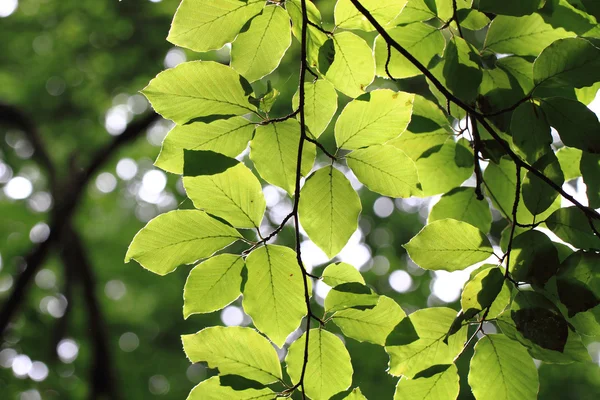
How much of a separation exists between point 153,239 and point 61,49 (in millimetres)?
6108

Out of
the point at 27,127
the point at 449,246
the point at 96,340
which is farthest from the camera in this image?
the point at 27,127

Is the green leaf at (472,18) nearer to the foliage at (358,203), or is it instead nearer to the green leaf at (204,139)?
the foliage at (358,203)

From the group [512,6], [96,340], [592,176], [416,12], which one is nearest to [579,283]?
[592,176]

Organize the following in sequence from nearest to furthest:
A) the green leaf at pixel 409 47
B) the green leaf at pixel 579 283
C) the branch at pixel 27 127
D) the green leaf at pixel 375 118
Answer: the green leaf at pixel 579 283 → the green leaf at pixel 375 118 → the green leaf at pixel 409 47 → the branch at pixel 27 127

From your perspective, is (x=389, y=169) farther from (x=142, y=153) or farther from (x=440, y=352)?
(x=142, y=153)

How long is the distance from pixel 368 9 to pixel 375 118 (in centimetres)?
17

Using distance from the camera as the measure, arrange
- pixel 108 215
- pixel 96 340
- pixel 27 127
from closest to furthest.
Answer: pixel 96 340 → pixel 27 127 → pixel 108 215

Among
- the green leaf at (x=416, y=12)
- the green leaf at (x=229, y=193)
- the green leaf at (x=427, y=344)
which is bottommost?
the green leaf at (x=427, y=344)

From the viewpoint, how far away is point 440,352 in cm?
86

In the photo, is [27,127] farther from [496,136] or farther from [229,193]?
[496,136]

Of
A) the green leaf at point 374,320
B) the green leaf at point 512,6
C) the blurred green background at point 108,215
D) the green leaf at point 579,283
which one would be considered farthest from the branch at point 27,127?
the green leaf at point 579,283

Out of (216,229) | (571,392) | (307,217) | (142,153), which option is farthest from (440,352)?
(142,153)

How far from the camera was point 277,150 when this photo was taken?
2.74 feet

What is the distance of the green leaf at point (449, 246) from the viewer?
0.84 metres
